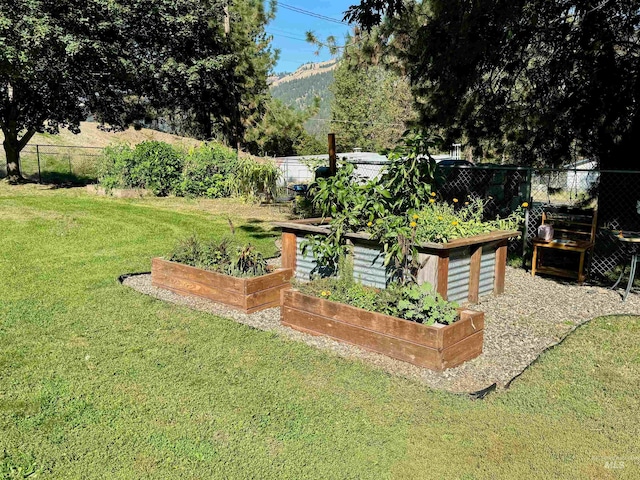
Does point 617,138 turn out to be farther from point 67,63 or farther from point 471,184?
point 67,63

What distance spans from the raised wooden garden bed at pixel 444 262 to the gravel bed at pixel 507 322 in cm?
22

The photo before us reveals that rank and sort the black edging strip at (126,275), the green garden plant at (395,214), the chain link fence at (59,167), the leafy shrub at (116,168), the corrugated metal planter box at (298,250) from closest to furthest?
the green garden plant at (395,214) → the corrugated metal planter box at (298,250) → the black edging strip at (126,275) → the leafy shrub at (116,168) → the chain link fence at (59,167)

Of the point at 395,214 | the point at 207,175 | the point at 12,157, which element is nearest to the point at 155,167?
the point at 207,175

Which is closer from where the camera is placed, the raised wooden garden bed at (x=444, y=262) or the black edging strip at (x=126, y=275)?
the raised wooden garden bed at (x=444, y=262)

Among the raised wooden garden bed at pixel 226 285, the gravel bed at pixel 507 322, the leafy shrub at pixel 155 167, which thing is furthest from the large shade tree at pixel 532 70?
the leafy shrub at pixel 155 167

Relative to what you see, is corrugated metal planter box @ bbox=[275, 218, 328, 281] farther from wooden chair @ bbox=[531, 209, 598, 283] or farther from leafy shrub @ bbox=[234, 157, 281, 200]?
leafy shrub @ bbox=[234, 157, 281, 200]

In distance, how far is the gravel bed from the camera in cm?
371

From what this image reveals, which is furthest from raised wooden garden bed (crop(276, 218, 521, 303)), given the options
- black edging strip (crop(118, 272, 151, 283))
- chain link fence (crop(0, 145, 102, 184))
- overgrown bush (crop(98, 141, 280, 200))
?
chain link fence (crop(0, 145, 102, 184))

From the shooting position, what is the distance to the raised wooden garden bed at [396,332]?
3.70 m

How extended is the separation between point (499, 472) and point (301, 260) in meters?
3.70

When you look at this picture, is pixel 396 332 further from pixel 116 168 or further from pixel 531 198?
pixel 116 168

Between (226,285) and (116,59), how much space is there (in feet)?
49.6

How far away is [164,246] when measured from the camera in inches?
326

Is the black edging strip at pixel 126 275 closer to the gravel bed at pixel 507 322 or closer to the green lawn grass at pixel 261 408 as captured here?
the gravel bed at pixel 507 322
